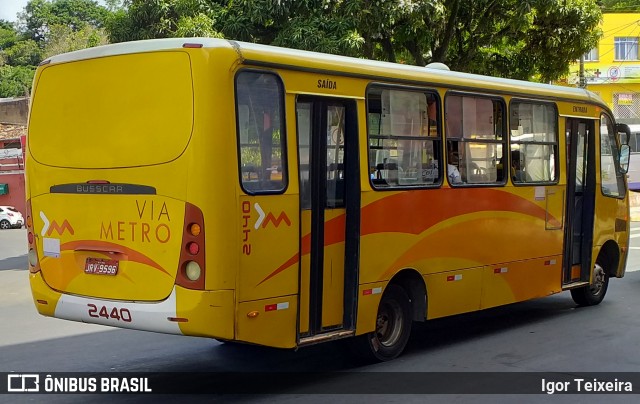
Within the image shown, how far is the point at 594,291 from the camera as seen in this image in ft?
40.0

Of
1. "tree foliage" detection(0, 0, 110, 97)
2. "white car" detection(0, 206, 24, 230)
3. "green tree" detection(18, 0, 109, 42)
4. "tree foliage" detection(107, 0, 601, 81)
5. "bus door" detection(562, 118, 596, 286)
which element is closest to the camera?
"bus door" detection(562, 118, 596, 286)

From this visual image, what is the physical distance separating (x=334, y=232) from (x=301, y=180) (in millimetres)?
702

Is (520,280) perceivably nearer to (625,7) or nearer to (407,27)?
(407,27)

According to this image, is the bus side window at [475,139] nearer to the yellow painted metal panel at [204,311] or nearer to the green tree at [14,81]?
the yellow painted metal panel at [204,311]

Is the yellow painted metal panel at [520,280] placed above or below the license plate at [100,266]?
below

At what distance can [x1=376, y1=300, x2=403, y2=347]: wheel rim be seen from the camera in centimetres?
873

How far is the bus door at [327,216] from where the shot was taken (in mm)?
7578

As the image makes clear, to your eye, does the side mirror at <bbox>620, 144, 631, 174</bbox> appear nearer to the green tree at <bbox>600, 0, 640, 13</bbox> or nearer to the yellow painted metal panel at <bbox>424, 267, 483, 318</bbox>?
the yellow painted metal panel at <bbox>424, 267, 483, 318</bbox>

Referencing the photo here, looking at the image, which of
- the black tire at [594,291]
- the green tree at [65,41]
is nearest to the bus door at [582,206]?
the black tire at [594,291]

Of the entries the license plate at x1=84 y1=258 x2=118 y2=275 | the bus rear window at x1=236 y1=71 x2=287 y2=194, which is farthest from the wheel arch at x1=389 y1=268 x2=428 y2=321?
the license plate at x1=84 y1=258 x2=118 y2=275

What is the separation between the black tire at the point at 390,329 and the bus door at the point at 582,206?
11.9 feet

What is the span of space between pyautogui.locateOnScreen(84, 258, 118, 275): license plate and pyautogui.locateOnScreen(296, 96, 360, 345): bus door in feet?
5.35

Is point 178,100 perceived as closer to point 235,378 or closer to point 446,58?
point 235,378

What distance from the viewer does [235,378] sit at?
8086mm
